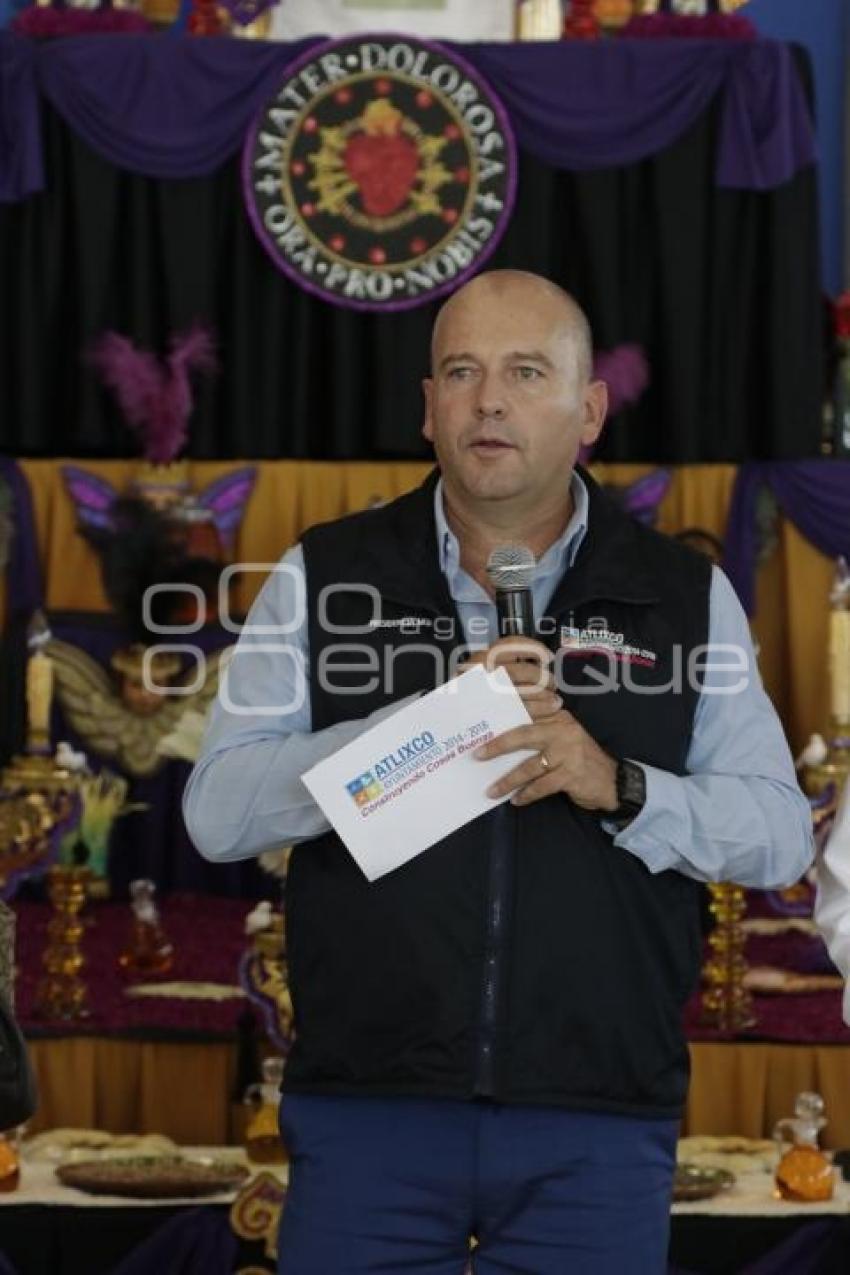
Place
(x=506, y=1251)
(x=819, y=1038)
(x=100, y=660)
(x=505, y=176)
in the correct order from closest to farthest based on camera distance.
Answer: (x=506, y=1251)
(x=819, y=1038)
(x=100, y=660)
(x=505, y=176)

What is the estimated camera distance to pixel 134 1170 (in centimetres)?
392

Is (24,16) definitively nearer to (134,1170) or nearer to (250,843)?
(134,1170)

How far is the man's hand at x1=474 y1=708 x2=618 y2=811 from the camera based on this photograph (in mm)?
2422

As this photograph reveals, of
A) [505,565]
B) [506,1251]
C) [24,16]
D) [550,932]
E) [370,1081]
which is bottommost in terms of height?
[506,1251]

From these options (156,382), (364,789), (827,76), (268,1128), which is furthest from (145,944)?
(827,76)

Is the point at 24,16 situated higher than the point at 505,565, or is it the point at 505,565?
the point at 24,16

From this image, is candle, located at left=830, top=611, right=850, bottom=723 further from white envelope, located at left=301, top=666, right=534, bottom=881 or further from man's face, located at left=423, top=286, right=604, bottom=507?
white envelope, located at left=301, top=666, right=534, bottom=881

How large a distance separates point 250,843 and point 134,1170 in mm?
1557

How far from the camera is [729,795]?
2521 mm

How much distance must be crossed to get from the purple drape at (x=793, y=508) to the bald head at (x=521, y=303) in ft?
12.0

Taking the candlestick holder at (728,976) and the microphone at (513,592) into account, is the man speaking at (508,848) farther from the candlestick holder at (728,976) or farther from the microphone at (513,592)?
the candlestick holder at (728,976)

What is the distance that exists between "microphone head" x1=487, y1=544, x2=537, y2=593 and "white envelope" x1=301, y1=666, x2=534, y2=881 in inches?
4.8

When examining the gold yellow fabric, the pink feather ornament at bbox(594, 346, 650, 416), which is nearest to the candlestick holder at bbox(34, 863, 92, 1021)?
the gold yellow fabric

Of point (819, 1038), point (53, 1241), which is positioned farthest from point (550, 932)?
point (819, 1038)
